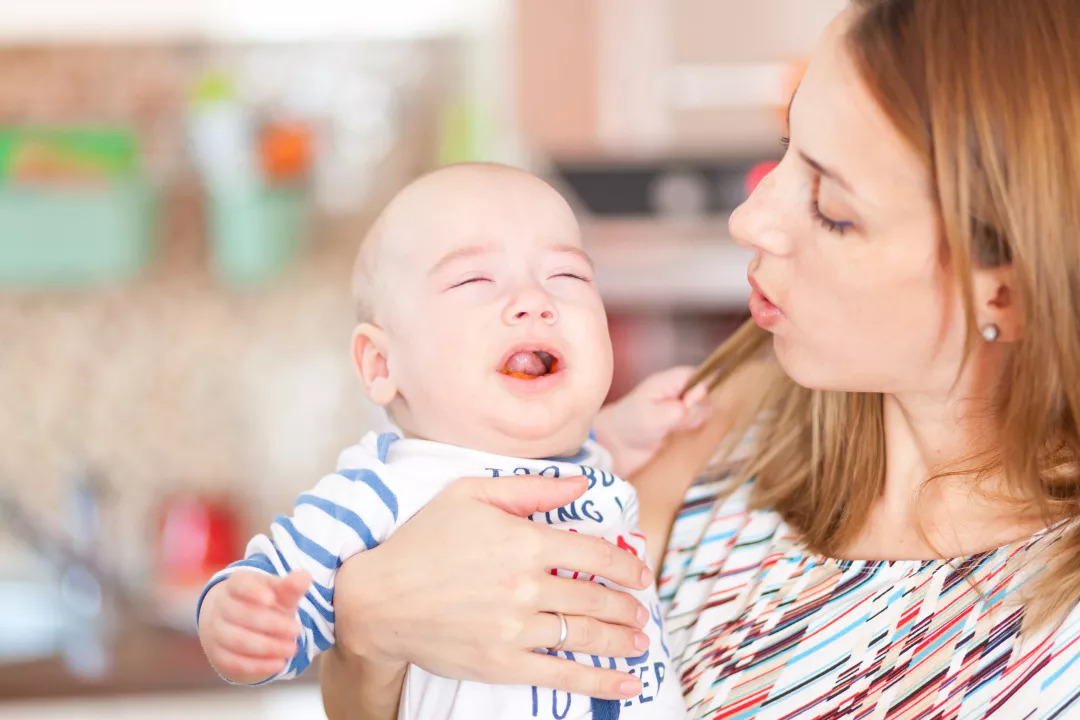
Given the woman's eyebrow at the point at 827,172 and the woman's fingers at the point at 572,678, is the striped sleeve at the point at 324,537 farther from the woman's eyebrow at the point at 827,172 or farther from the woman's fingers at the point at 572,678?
the woman's eyebrow at the point at 827,172

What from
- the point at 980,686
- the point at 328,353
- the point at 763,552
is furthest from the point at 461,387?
the point at 328,353

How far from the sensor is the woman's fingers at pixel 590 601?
3.38 feet

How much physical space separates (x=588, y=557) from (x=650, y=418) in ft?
1.06

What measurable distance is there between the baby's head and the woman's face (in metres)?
0.18

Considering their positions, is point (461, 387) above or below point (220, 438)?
below

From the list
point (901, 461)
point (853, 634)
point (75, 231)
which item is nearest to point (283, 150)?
point (75, 231)

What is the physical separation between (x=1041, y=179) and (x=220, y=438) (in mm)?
2363

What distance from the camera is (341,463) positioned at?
45.6 inches

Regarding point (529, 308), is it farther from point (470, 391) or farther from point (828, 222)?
point (828, 222)

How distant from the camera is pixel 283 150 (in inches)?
107

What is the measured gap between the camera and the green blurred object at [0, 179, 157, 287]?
2.69m

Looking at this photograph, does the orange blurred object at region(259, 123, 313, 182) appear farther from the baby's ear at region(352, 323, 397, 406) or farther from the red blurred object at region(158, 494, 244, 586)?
the baby's ear at region(352, 323, 397, 406)

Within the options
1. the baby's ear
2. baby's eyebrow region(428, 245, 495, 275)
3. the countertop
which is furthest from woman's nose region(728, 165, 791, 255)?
the countertop

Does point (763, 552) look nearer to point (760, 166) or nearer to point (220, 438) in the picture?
point (760, 166)
